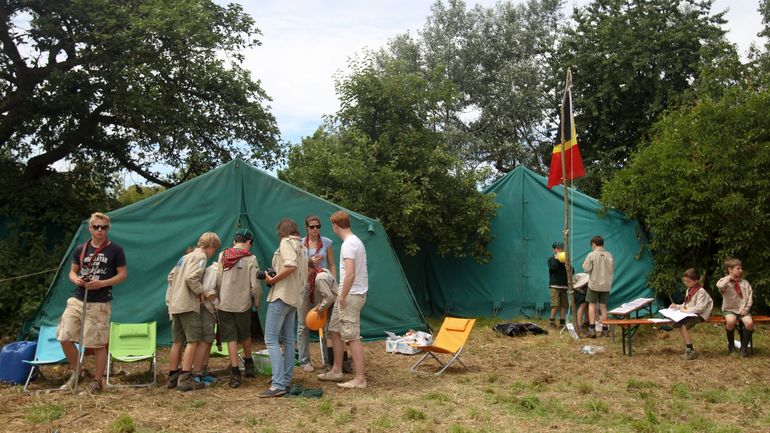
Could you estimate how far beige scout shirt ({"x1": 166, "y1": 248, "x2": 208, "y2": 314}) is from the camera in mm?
5715

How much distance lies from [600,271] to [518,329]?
127cm

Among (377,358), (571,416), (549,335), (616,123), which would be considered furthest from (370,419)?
(616,123)

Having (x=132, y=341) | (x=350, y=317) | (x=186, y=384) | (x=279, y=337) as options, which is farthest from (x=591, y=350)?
(x=132, y=341)

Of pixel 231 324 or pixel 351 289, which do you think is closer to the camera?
pixel 351 289

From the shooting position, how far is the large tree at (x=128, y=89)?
10.2m

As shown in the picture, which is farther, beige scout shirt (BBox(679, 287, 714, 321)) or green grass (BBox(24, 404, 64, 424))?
beige scout shirt (BBox(679, 287, 714, 321))

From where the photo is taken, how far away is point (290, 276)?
5.55 meters

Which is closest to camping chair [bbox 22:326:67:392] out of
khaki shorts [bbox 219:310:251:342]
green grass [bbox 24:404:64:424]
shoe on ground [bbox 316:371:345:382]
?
green grass [bbox 24:404:64:424]

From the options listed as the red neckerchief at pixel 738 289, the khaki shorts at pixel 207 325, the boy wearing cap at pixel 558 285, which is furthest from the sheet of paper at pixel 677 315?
the khaki shorts at pixel 207 325

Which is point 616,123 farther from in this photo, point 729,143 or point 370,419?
point 370,419

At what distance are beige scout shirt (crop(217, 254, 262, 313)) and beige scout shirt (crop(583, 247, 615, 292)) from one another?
4.71m

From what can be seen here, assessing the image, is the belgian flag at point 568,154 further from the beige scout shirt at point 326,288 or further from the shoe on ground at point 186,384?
the shoe on ground at point 186,384

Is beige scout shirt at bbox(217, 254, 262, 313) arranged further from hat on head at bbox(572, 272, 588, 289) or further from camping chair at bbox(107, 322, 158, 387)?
hat on head at bbox(572, 272, 588, 289)

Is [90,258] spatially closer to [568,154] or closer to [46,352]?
[46,352]
